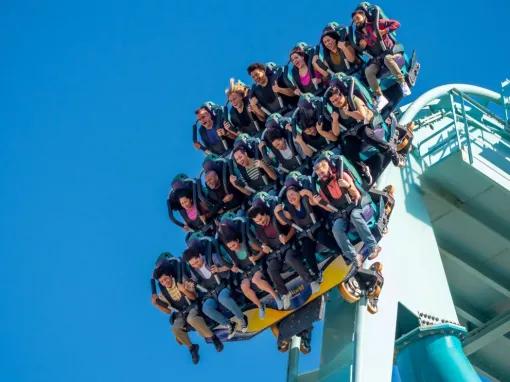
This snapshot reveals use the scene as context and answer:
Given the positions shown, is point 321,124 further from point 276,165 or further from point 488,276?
point 488,276

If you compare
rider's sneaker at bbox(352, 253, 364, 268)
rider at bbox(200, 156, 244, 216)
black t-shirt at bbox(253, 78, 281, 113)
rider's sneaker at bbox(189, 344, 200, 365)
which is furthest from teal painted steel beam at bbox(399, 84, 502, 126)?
rider's sneaker at bbox(189, 344, 200, 365)

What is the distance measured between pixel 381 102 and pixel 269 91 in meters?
1.77

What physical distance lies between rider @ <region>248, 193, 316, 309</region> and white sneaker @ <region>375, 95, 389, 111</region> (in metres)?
1.88

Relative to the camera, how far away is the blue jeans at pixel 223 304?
15867 millimetres

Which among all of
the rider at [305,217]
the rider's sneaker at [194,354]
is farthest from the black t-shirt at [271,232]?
the rider's sneaker at [194,354]

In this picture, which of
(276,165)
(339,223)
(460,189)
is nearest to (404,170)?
(460,189)

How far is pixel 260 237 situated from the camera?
15.4 m

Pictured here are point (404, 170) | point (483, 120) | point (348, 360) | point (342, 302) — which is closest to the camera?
point (348, 360)

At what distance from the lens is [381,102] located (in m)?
16.5

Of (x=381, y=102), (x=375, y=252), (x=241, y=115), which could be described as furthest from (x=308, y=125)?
(x=241, y=115)

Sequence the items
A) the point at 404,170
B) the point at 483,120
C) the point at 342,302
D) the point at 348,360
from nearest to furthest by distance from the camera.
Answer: the point at 348,360 → the point at 342,302 → the point at 404,170 → the point at 483,120

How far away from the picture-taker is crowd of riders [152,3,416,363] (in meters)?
14.9

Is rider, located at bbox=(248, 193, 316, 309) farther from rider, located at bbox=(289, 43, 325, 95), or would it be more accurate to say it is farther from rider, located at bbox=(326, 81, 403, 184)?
rider, located at bbox=(289, 43, 325, 95)

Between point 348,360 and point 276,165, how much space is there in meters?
2.83
